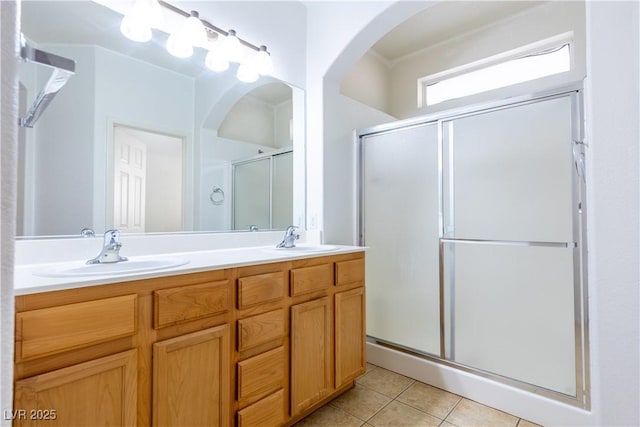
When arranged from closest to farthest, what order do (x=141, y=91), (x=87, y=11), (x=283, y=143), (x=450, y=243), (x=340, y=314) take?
(x=87, y=11) < (x=141, y=91) < (x=340, y=314) < (x=450, y=243) < (x=283, y=143)

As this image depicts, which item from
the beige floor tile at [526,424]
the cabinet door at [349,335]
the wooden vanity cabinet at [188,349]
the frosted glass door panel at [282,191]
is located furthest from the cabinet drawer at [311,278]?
the beige floor tile at [526,424]

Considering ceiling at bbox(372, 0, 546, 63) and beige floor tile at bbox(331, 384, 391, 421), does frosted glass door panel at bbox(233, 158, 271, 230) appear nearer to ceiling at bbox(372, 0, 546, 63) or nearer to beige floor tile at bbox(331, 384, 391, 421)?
beige floor tile at bbox(331, 384, 391, 421)

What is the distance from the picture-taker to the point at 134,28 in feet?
4.79

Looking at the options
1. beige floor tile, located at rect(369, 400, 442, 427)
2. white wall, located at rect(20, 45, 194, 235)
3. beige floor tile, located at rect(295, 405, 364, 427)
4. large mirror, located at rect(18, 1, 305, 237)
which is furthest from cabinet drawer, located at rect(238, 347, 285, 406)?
white wall, located at rect(20, 45, 194, 235)

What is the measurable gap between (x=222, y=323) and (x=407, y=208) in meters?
1.59

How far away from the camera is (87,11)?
1358 millimetres

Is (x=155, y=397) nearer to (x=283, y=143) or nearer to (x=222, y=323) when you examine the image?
(x=222, y=323)

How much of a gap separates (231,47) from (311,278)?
1417 mm

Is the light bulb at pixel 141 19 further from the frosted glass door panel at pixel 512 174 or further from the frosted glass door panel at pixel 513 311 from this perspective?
the frosted glass door panel at pixel 513 311

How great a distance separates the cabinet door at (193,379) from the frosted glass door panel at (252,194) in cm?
89

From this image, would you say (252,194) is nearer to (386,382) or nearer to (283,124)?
(283,124)

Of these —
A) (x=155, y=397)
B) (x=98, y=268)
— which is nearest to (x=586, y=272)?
(x=155, y=397)

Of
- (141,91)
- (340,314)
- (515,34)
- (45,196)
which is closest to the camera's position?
(45,196)

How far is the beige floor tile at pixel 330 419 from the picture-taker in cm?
159
